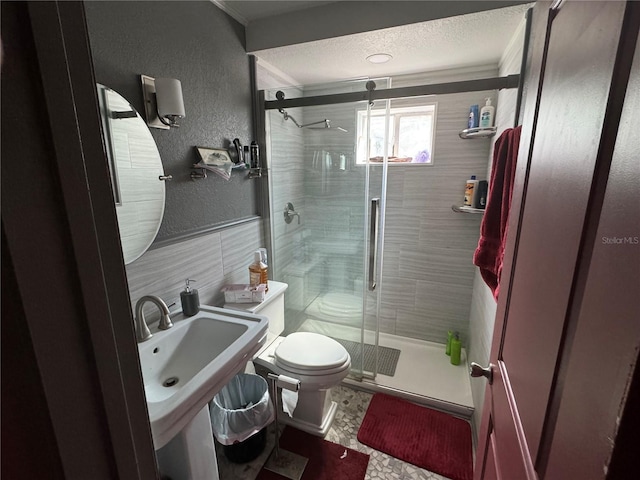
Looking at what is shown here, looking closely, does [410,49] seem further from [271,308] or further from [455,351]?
[455,351]

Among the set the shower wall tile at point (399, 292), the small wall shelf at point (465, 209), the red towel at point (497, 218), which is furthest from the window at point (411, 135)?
the shower wall tile at point (399, 292)

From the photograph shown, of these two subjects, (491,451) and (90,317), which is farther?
(491,451)

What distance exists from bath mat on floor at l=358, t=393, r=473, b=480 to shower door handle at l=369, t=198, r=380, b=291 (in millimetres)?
807

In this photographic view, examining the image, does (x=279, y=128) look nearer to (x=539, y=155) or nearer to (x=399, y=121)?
(x=399, y=121)

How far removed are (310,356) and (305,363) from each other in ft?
0.23

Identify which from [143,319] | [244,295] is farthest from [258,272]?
[143,319]

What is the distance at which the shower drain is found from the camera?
119 centimetres

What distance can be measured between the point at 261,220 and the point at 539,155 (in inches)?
65.3

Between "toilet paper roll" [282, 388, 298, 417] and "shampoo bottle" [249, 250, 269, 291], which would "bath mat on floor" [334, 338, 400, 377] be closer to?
"toilet paper roll" [282, 388, 298, 417]

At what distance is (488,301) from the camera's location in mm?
1726

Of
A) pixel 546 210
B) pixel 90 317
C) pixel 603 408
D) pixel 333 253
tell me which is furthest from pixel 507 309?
pixel 333 253

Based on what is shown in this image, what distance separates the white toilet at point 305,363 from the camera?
1602 mm

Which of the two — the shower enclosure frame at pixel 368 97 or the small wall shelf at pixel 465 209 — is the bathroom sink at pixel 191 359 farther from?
the small wall shelf at pixel 465 209

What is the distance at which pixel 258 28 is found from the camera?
5.76ft
